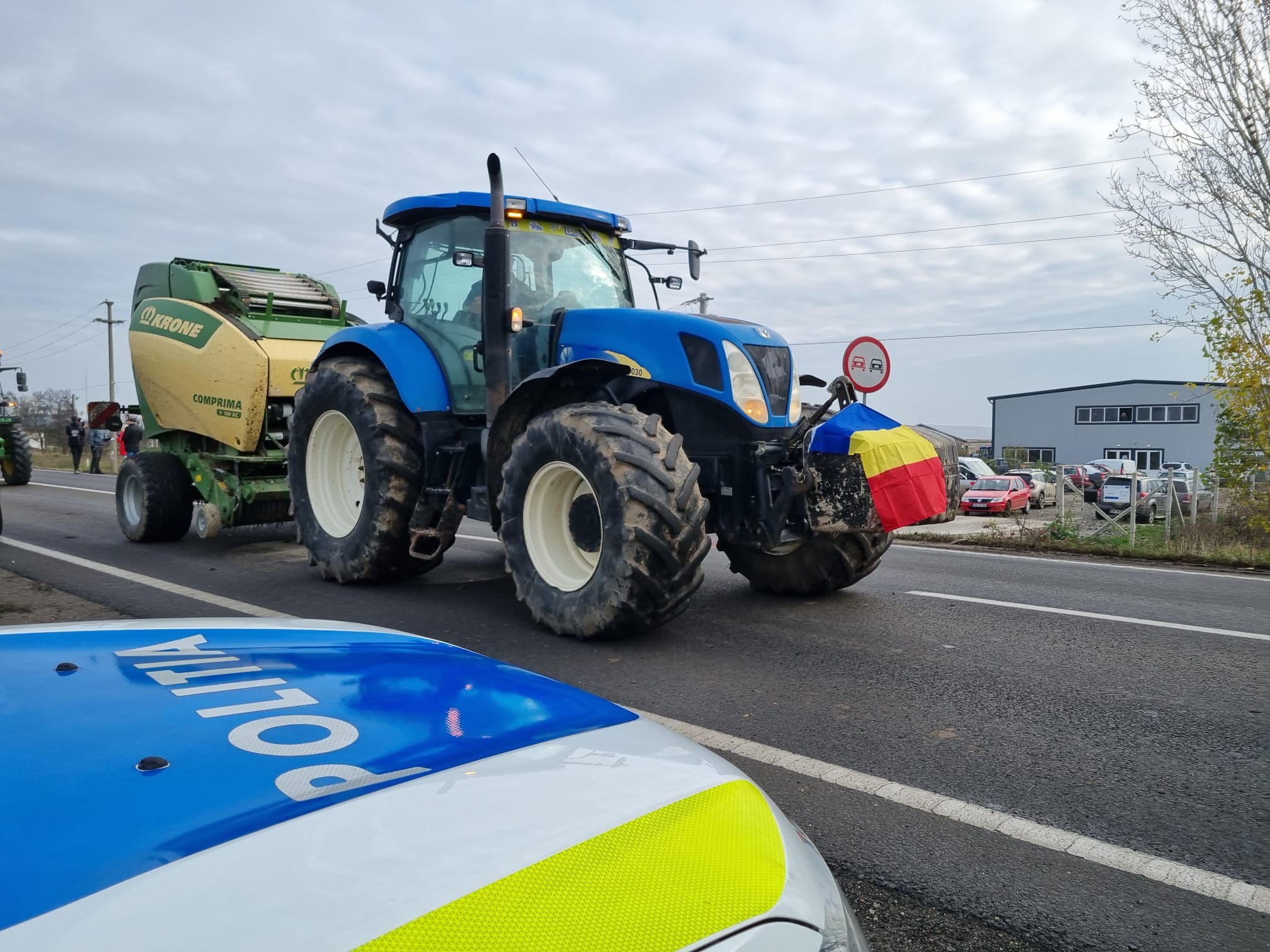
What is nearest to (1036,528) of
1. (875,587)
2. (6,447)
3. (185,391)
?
(875,587)

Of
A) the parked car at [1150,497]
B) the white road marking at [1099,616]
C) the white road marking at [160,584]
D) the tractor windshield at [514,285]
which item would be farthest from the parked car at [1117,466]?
the white road marking at [160,584]

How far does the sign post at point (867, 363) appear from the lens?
33.3 feet

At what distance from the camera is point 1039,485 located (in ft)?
107

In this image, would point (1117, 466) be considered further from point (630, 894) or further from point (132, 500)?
point (630, 894)

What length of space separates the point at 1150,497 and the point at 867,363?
37.3 feet

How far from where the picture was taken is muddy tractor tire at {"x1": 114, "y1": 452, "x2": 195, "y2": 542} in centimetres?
894

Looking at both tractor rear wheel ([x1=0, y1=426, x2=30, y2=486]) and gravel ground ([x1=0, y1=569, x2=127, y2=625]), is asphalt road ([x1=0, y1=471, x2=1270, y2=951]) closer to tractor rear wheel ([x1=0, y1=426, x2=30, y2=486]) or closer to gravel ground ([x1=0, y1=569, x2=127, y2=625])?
gravel ground ([x1=0, y1=569, x2=127, y2=625])

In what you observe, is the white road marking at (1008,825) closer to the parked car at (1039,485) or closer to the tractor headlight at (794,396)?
the tractor headlight at (794,396)

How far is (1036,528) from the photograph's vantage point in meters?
11.8

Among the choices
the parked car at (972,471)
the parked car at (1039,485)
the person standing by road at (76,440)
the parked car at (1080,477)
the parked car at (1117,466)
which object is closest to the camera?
the person standing by road at (76,440)

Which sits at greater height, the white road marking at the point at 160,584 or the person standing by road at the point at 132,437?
the person standing by road at the point at 132,437

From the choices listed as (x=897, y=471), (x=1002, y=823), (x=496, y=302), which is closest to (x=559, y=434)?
(x=496, y=302)

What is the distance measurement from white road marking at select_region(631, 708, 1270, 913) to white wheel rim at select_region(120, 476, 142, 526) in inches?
301

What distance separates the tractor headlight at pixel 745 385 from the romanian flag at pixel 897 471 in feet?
1.49
